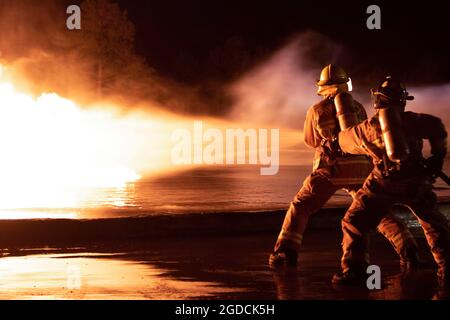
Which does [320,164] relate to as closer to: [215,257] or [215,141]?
[215,257]

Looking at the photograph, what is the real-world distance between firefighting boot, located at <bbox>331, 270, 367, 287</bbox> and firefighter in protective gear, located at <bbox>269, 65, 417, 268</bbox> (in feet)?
3.84

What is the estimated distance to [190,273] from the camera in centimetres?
889

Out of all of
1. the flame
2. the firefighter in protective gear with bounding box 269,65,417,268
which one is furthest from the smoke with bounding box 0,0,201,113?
the firefighter in protective gear with bounding box 269,65,417,268

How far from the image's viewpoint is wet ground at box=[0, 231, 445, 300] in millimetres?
7727

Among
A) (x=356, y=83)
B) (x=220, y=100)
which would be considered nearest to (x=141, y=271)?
(x=356, y=83)

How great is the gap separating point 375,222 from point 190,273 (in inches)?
69.2

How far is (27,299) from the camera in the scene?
7.43 meters

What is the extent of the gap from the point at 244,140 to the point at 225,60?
270 inches

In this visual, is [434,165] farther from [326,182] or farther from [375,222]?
[326,182]

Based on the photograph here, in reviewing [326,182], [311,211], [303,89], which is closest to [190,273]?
[311,211]

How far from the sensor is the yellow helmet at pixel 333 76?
9.48 metres

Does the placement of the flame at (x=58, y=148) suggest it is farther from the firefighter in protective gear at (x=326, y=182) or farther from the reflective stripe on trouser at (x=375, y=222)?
the reflective stripe on trouser at (x=375, y=222)

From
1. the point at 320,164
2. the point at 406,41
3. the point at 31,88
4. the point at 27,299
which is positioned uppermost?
the point at 406,41

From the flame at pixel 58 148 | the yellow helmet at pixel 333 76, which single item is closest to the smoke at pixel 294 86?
the flame at pixel 58 148
